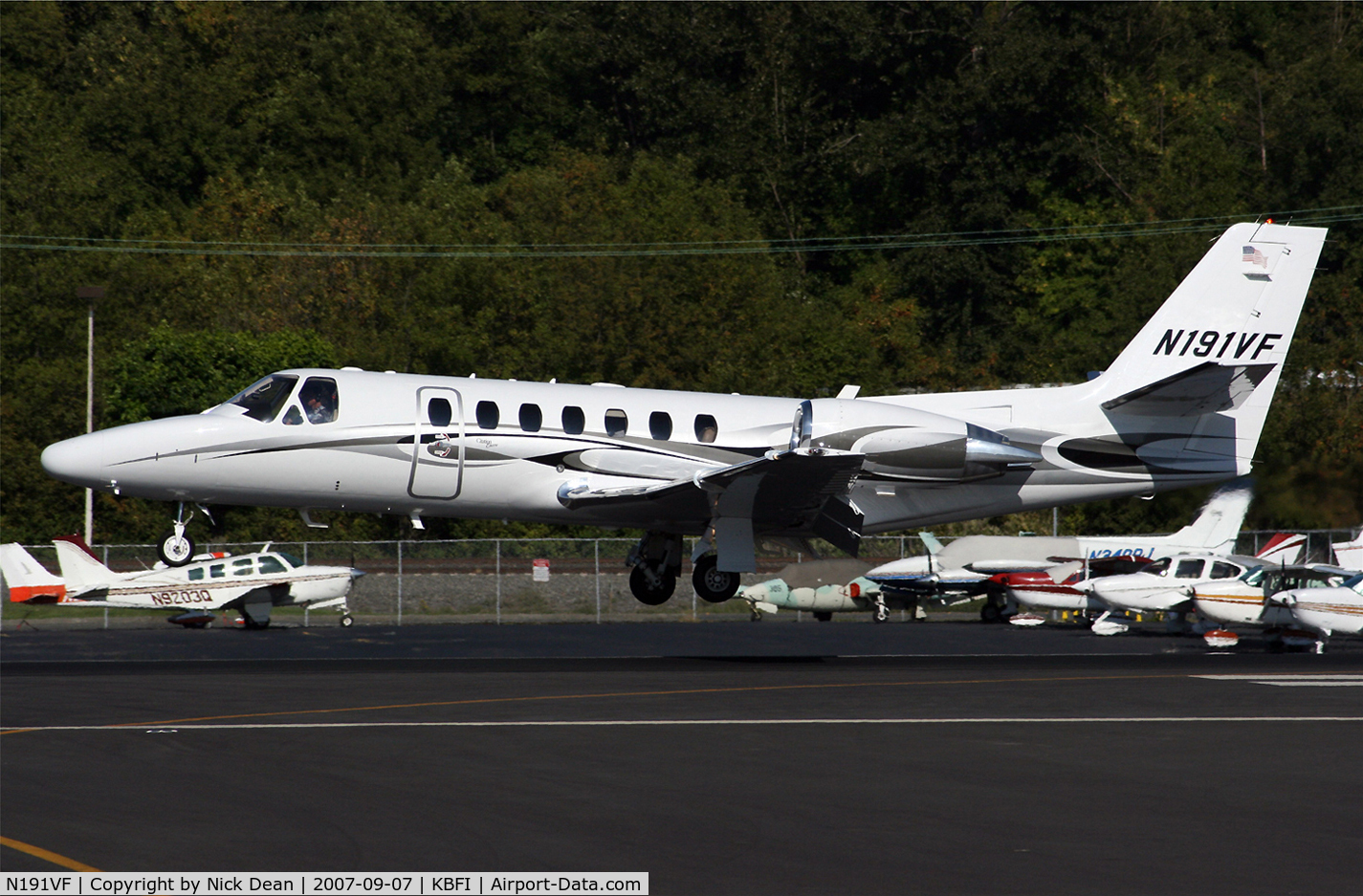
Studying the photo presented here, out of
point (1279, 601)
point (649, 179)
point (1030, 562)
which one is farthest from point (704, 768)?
point (649, 179)

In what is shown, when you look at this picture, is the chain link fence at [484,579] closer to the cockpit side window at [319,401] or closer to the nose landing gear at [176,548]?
the cockpit side window at [319,401]

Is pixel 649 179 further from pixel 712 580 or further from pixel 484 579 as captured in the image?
pixel 712 580

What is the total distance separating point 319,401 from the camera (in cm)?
2525

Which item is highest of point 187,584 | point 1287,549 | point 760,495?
point 760,495

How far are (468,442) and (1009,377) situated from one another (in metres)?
49.4

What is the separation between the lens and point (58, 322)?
65.4m

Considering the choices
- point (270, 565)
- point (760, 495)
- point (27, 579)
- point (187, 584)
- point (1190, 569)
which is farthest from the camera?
point (270, 565)

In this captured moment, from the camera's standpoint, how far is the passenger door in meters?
25.2

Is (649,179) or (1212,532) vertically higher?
(649,179)

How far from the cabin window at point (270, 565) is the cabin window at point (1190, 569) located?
24479 mm

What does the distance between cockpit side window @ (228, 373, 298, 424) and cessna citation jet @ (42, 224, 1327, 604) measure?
3cm

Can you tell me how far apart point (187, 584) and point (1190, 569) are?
2733cm

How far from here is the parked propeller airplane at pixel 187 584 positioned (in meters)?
44.3

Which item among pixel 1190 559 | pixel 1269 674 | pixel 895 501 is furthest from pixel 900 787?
pixel 1190 559
